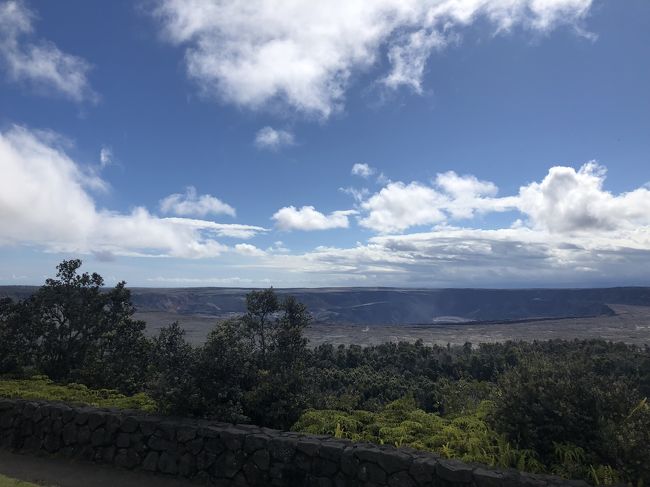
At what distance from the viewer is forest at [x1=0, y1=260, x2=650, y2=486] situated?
7473 mm

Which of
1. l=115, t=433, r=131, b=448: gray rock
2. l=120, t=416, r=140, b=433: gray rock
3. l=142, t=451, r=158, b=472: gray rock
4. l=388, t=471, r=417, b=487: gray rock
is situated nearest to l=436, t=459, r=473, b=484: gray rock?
l=388, t=471, r=417, b=487: gray rock

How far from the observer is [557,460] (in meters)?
7.52

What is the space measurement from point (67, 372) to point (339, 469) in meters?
13.5

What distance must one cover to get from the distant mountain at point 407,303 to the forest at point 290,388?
10413 centimetres

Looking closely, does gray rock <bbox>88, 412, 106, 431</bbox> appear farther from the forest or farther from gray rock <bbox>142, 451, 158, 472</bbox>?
gray rock <bbox>142, 451, 158, 472</bbox>

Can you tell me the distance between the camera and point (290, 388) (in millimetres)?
10062

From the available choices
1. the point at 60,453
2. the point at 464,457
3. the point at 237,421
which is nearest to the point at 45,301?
the point at 60,453

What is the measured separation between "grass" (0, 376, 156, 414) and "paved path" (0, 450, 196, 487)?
4.86ft

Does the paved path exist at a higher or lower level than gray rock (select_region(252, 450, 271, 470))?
lower

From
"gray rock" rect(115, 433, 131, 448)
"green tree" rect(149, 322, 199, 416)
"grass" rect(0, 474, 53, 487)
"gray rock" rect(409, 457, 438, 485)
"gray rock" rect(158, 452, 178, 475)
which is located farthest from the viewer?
"green tree" rect(149, 322, 199, 416)

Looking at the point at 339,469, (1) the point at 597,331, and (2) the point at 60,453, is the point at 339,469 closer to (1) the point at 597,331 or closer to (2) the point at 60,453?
(2) the point at 60,453

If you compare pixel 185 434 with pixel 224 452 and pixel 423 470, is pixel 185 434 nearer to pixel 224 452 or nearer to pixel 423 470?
pixel 224 452

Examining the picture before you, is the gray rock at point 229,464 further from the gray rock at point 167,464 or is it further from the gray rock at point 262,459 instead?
the gray rock at point 167,464

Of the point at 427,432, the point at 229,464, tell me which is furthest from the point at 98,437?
the point at 427,432
